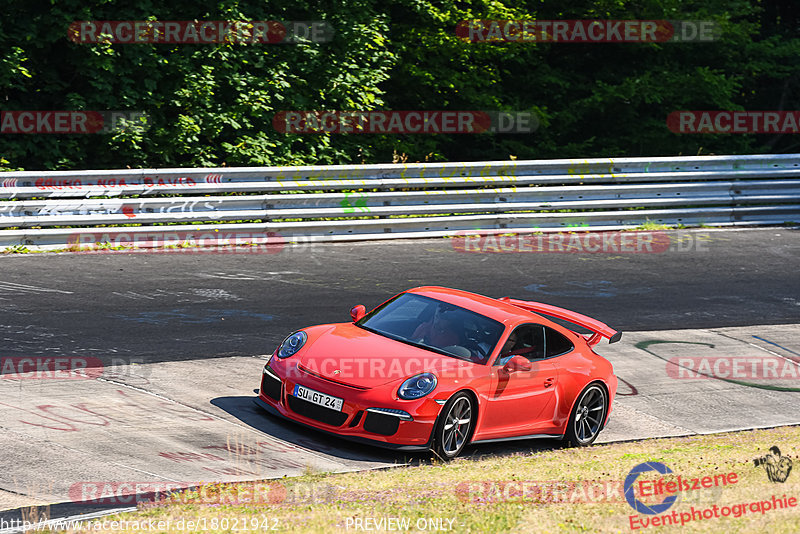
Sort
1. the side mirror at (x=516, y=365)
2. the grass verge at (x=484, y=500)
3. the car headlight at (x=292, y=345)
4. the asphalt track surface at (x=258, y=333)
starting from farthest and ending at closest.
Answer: the car headlight at (x=292, y=345) < the side mirror at (x=516, y=365) < the asphalt track surface at (x=258, y=333) < the grass verge at (x=484, y=500)

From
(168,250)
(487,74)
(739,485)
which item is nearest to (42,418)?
(739,485)

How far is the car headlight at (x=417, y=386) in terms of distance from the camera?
8781 mm

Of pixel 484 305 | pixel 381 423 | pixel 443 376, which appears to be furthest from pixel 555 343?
pixel 381 423

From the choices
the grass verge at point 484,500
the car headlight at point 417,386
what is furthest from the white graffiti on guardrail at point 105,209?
the grass verge at point 484,500

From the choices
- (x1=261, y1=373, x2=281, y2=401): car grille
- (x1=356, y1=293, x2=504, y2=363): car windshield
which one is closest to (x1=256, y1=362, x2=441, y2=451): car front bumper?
(x1=261, y1=373, x2=281, y2=401): car grille

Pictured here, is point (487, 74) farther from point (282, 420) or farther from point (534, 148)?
point (282, 420)

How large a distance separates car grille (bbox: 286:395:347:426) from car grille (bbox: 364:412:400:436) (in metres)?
0.22

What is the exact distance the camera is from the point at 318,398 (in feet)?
29.4

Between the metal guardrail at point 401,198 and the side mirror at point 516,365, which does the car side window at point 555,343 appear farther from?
the metal guardrail at point 401,198

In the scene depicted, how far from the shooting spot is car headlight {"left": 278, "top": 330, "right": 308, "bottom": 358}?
955 cm

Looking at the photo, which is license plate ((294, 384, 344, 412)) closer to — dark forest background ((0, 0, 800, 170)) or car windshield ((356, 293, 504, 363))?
car windshield ((356, 293, 504, 363))

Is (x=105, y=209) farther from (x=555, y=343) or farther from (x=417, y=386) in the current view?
(x=417, y=386)

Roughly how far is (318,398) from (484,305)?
2.12 meters

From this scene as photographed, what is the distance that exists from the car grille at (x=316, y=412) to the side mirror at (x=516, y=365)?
5.35 feet
